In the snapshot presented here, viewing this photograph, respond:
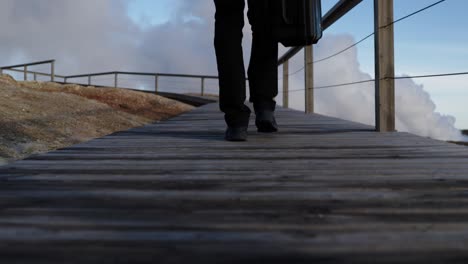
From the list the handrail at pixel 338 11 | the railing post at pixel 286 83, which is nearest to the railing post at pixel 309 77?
the handrail at pixel 338 11

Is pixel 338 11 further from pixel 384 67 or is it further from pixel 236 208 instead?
pixel 236 208

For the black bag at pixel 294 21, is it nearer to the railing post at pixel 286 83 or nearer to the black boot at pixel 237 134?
the black boot at pixel 237 134

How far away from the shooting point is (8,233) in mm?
574

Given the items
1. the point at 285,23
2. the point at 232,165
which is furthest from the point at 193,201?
the point at 285,23

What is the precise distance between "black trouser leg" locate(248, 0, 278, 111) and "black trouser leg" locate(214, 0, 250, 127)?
17cm

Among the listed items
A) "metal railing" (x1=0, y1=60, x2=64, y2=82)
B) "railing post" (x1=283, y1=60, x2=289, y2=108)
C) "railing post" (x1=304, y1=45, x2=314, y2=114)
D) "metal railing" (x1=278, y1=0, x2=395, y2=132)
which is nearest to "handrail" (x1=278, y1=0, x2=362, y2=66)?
"metal railing" (x1=278, y1=0, x2=395, y2=132)

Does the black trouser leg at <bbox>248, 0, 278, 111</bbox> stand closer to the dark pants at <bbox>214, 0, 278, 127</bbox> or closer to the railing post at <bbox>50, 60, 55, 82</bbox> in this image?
the dark pants at <bbox>214, 0, 278, 127</bbox>

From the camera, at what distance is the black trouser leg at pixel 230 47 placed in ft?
5.09

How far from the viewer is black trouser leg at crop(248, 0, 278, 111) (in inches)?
70.2

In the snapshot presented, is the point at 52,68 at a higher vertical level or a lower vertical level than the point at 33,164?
higher

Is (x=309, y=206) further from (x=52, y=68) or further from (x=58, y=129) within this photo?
(x=52, y=68)

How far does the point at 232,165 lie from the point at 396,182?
0.38 metres

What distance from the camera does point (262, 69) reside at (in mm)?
1831

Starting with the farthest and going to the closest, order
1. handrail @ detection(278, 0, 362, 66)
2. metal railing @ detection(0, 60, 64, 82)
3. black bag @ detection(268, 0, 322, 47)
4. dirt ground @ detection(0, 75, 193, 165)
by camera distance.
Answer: metal railing @ detection(0, 60, 64, 82) → dirt ground @ detection(0, 75, 193, 165) → handrail @ detection(278, 0, 362, 66) → black bag @ detection(268, 0, 322, 47)
